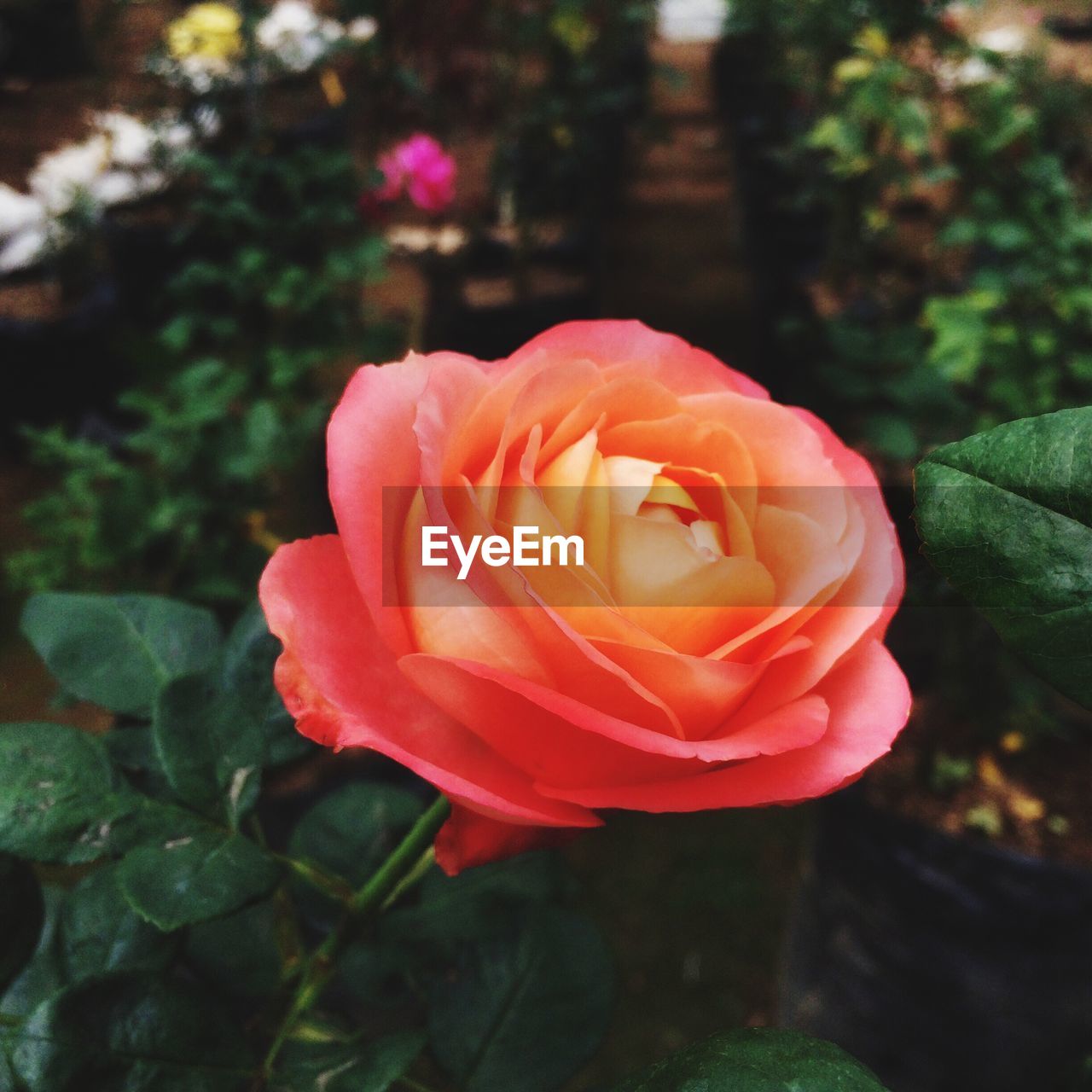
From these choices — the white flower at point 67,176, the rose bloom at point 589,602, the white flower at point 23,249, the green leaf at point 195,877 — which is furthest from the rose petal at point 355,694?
the white flower at point 23,249

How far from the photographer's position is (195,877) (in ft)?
1.24

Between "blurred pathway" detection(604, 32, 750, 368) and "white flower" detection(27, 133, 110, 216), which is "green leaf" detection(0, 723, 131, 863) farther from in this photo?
"blurred pathway" detection(604, 32, 750, 368)

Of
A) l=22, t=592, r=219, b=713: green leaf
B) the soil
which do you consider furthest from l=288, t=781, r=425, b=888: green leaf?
the soil

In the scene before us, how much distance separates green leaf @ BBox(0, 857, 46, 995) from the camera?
41 cm

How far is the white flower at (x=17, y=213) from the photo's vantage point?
7.85ft

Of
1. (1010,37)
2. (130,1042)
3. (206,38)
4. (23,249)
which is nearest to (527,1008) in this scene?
(130,1042)

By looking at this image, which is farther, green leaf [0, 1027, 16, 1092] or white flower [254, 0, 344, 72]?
white flower [254, 0, 344, 72]

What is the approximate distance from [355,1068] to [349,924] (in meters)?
0.06

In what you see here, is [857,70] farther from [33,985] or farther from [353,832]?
[33,985]

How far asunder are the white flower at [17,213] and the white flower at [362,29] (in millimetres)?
924

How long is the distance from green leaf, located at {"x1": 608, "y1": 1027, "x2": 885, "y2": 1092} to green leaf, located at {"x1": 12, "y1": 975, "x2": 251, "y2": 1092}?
0.58ft

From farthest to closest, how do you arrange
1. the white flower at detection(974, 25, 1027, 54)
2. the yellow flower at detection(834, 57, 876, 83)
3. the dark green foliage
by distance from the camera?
the white flower at detection(974, 25, 1027, 54) < the yellow flower at detection(834, 57, 876, 83) < the dark green foliage

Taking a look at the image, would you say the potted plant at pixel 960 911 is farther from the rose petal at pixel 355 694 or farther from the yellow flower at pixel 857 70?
the yellow flower at pixel 857 70

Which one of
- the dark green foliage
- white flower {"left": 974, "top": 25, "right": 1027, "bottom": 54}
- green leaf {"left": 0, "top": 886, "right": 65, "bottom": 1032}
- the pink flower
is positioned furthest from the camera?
white flower {"left": 974, "top": 25, "right": 1027, "bottom": 54}
